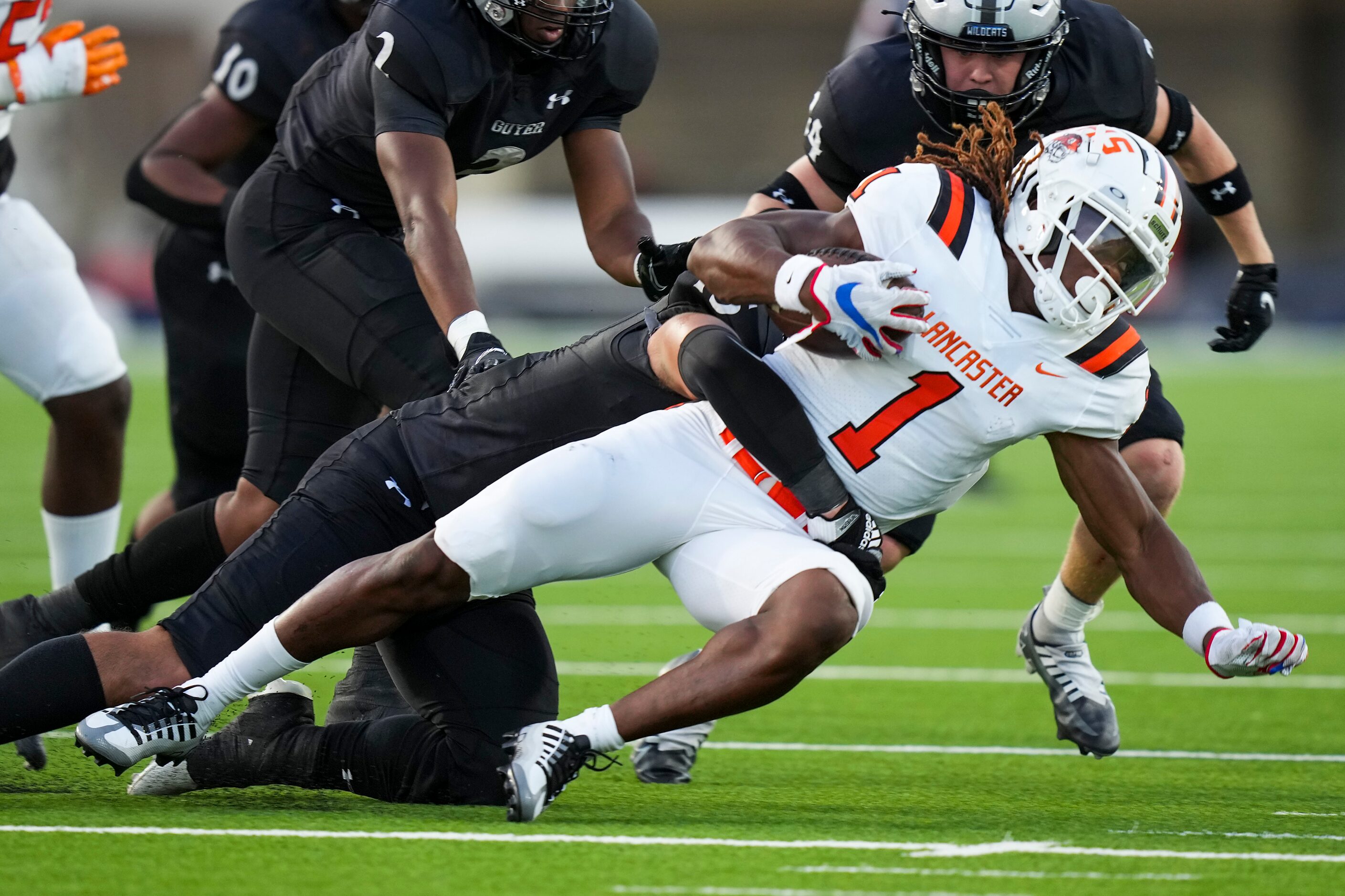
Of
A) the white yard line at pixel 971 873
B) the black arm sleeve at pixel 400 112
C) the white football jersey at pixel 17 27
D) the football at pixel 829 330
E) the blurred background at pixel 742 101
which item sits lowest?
the blurred background at pixel 742 101

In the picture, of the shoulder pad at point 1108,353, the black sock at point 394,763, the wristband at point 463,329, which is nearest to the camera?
the shoulder pad at point 1108,353

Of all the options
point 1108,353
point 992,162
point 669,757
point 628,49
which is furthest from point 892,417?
point 628,49

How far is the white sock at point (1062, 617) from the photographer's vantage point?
4.23m

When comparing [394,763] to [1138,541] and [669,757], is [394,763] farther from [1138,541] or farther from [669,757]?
[1138,541]

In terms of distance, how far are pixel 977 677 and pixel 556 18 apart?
246 cm

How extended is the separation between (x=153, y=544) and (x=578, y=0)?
1558 mm

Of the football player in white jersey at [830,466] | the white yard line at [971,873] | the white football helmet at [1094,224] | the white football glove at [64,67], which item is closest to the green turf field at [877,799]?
the white yard line at [971,873]

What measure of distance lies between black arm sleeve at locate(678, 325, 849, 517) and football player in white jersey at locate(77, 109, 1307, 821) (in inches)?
2.2

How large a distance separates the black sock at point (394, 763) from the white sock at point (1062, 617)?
146cm

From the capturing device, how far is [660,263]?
3.70m

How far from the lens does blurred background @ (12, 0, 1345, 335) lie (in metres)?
25.7

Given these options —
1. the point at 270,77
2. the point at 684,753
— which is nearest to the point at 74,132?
the point at 270,77

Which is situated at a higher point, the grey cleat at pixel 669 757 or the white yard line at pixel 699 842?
the white yard line at pixel 699 842

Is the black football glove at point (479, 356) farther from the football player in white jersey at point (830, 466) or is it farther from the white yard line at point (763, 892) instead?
the white yard line at point (763, 892)
